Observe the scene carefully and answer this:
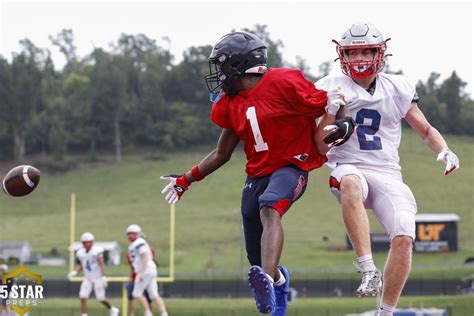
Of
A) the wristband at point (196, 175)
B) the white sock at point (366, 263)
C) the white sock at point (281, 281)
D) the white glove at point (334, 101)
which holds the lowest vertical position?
the white sock at point (281, 281)

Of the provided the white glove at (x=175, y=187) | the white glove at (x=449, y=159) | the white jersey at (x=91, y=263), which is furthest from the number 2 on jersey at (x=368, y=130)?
the white jersey at (x=91, y=263)

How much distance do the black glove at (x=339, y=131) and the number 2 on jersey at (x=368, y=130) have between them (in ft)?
1.41

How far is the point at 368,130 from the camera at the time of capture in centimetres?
757

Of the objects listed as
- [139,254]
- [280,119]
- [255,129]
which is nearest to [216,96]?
[255,129]

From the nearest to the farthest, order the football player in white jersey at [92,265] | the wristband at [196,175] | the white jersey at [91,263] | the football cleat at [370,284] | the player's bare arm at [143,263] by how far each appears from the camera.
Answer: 1. the football cleat at [370,284]
2. the wristband at [196,175]
3. the player's bare arm at [143,263]
4. the football player in white jersey at [92,265]
5. the white jersey at [91,263]

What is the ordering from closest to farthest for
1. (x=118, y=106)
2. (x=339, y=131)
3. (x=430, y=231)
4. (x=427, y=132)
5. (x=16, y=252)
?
(x=339, y=131) < (x=427, y=132) < (x=16, y=252) < (x=430, y=231) < (x=118, y=106)

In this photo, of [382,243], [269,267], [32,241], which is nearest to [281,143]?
[269,267]

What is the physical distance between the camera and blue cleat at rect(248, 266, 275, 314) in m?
6.72

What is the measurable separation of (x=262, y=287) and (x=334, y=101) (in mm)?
1463

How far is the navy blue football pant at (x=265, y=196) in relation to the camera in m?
7.16

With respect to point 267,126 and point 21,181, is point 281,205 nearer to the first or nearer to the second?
point 267,126

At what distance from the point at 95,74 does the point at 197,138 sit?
48.5 feet

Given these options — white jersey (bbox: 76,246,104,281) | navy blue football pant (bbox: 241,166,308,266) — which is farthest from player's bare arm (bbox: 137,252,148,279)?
navy blue football pant (bbox: 241,166,308,266)

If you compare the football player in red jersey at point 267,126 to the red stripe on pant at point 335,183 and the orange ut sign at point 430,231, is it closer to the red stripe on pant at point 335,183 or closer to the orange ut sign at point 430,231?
the red stripe on pant at point 335,183
